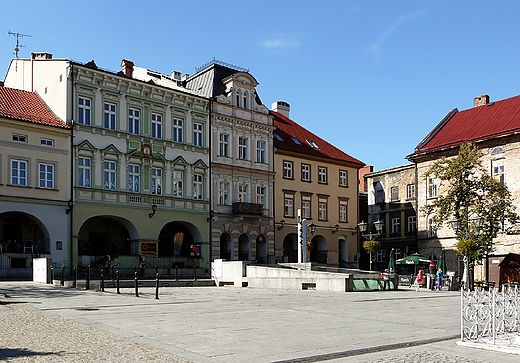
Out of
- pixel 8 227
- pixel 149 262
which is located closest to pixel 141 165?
pixel 149 262

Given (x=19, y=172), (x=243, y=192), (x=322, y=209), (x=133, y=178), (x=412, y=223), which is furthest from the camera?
(x=412, y=223)

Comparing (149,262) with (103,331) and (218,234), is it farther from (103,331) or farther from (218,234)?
(103,331)

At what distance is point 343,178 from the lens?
53219 millimetres

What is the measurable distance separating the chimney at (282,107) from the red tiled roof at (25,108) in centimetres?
2434

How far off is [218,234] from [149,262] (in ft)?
21.7

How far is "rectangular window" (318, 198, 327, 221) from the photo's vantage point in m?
50.6

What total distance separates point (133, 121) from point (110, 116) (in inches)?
70.3

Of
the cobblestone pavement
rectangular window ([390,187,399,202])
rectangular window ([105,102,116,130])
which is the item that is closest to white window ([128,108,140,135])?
rectangular window ([105,102,116,130])

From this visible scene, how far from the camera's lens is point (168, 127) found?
41.5 metres

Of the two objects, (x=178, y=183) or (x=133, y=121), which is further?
(x=178, y=183)

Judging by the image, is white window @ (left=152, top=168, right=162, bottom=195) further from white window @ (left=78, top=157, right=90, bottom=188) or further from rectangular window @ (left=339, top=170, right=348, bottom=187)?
rectangular window @ (left=339, top=170, right=348, bottom=187)

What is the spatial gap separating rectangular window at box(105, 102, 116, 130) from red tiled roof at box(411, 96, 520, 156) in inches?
1013

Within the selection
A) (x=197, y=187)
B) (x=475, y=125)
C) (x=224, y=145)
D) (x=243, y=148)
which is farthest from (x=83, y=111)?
(x=475, y=125)

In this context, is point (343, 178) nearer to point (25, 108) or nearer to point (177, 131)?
point (177, 131)
